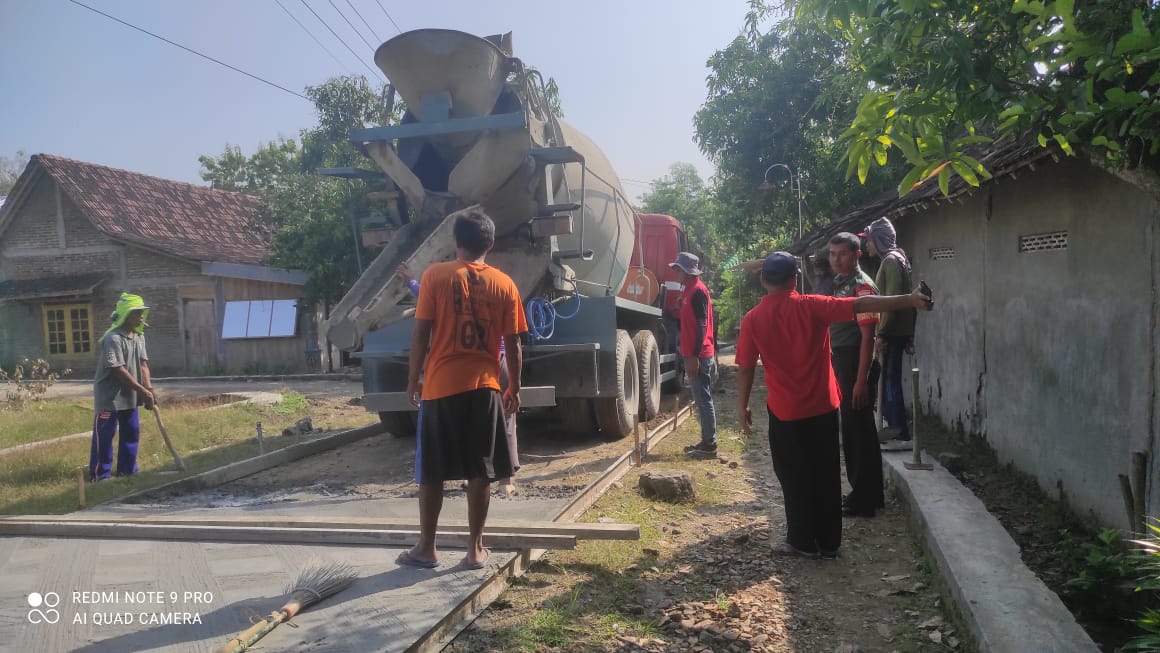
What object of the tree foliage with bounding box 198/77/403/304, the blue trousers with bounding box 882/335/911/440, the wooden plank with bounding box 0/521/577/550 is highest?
the tree foliage with bounding box 198/77/403/304

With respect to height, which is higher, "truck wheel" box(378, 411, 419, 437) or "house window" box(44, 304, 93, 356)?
"house window" box(44, 304, 93, 356)

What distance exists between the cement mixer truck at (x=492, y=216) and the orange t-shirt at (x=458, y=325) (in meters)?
2.46

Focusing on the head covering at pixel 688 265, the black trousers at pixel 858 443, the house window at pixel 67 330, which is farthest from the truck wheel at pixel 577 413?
the house window at pixel 67 330

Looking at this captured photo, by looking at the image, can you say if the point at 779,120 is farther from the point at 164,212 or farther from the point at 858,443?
the point at 164,212

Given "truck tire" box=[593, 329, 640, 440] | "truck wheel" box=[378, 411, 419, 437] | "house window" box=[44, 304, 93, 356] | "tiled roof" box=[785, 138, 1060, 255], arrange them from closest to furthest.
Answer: "tiled roof" box=[785, 138, 1060, 255], "truck tire" box=[593, 329, 640, 440], "truck wheel" box=[378, 411, 419, 437], "house window" box=[44, 304, 93, 356]

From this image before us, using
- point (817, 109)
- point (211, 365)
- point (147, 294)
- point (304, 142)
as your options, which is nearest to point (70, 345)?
point (147, 294)

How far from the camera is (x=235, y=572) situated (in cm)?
364

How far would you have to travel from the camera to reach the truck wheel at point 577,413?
7508 millimetres

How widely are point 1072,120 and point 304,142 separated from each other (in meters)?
18.4

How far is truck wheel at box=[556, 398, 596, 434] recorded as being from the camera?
751 centimetres

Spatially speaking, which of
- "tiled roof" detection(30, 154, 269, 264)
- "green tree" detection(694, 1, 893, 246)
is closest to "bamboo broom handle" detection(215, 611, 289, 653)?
"green tree" detection(694, 1, 893, 246)

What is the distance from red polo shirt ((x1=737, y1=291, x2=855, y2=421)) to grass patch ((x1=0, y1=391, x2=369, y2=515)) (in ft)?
16.0

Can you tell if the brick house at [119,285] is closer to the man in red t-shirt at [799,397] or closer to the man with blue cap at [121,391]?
the man with blue cap at [121,391]

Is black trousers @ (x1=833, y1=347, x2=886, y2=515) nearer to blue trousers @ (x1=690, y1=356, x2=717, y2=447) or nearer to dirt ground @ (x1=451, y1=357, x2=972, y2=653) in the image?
dirt ground @ (x1=451, y1=357, x2=972, y2=653)
